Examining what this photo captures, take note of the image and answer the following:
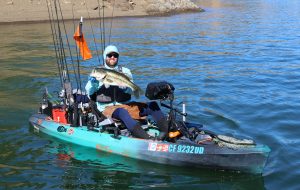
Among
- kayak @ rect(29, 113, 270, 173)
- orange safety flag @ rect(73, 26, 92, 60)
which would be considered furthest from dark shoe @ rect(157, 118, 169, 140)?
orange safety flag @ rect(73, 26, 92, 60)

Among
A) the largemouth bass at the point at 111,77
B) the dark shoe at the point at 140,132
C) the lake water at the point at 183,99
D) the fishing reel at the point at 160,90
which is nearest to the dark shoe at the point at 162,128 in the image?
the dark shoe at the point at 140,132

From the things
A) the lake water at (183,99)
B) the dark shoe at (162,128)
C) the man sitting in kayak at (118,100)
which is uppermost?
the man sitting in kayak at (118,100)

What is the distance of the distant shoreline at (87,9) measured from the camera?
3678cm

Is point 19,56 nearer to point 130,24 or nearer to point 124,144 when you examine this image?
point 124,144

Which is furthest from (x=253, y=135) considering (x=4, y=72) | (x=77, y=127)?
(x=4, y=72)

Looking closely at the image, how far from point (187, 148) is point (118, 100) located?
2061 millimetres

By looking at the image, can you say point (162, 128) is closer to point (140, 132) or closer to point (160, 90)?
point (140, 132)

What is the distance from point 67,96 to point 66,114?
43cm

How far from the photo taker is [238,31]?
3036 centimetres

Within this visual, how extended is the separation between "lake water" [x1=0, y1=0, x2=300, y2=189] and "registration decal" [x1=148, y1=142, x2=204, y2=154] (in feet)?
1.28

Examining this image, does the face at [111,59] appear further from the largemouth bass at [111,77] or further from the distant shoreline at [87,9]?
the distant shoreline at [87,9]

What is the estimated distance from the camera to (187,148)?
7.71m

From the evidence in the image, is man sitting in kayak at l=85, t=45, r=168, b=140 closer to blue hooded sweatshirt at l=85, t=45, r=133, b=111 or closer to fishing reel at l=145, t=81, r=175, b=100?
blue hooded sweatshirt at l=85, t=45, r=133, b=111

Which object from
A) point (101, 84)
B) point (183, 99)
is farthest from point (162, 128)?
point (183, 99)
